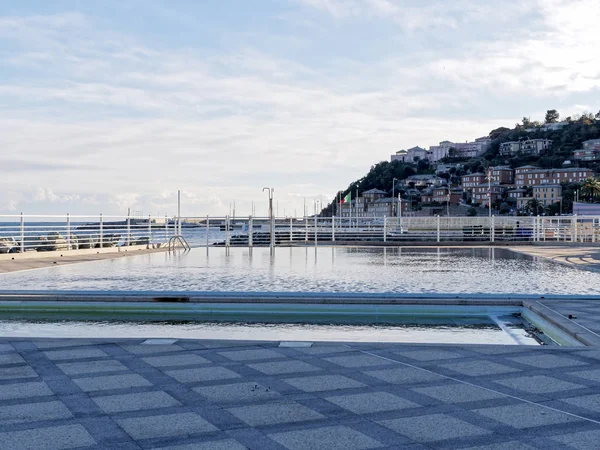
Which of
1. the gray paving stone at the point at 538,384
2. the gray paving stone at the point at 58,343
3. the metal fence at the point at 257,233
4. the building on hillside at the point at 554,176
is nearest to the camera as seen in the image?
the gray paving stone at the point at 538,384

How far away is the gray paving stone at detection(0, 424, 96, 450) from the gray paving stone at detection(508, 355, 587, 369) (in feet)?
8.65

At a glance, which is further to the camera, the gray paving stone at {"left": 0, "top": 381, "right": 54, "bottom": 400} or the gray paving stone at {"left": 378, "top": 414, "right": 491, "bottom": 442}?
the gray paving stone at {"left": 0, "top": 381, "right": 54, "bottom": 400}

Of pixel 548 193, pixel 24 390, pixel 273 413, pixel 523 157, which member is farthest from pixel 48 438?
pixel 523 157

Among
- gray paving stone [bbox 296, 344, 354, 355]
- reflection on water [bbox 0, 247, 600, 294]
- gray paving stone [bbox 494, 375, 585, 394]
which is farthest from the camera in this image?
reflection on water [bbox 0, 247, 600, 294]

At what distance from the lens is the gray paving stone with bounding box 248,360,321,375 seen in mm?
4008

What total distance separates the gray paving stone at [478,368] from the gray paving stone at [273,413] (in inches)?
45.6

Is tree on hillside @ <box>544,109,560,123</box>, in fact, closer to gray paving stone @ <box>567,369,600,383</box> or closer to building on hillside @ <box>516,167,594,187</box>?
building on hillside @ <box>516,167,594,187</box>

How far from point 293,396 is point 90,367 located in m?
1.37

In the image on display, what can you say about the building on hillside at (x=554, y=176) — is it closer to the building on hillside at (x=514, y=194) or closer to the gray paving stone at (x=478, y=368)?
the building on hillside at (x=514, y=194)

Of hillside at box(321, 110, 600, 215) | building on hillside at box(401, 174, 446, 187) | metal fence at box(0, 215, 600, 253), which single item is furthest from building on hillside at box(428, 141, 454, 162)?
metal fence at box(0, 215, 600, 253)

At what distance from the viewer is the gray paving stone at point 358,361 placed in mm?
4166

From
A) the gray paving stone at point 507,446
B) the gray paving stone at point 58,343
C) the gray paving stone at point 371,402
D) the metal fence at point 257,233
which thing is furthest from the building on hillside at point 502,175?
the gray paving stone at point 507,446

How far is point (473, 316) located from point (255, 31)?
357 inches

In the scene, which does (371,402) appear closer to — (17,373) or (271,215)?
(17,373)
